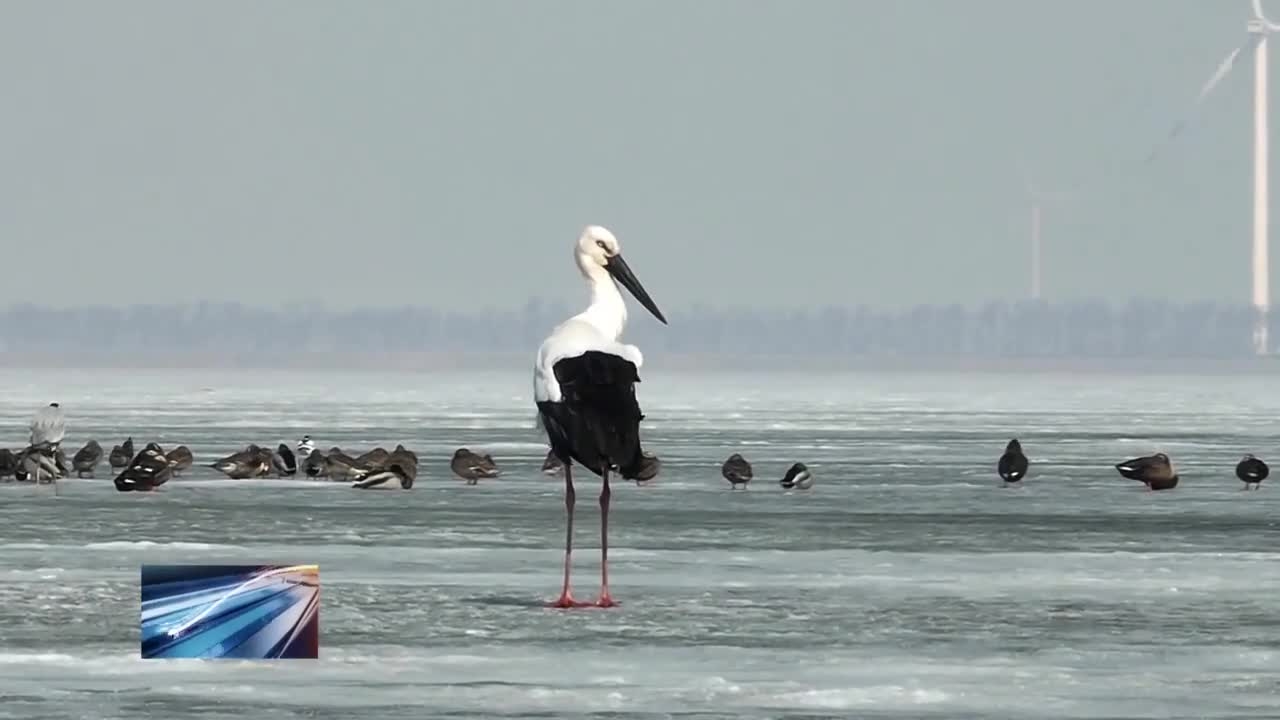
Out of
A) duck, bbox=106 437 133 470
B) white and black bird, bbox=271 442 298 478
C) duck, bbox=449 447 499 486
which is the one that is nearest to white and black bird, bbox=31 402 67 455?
white and black bird, bbox=271 442 298 478

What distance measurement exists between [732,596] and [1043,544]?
18.0 ft

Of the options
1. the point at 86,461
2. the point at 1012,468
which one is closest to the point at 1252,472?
the point at 1012,468

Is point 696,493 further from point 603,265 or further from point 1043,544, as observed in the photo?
point 603,265

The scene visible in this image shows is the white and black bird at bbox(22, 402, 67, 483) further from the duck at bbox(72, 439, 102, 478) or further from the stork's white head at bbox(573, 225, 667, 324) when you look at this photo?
the stork's white head at bbox(573, 225, 667, 324)

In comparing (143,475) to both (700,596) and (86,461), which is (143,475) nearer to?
(86,461)

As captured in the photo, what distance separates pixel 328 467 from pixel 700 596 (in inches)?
632

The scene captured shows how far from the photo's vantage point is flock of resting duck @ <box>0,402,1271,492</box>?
30.8 meters

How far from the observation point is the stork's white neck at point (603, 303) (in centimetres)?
1845

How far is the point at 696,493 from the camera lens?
30.8m

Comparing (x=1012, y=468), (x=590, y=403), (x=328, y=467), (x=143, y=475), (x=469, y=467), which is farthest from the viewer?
(x=328, y=467)

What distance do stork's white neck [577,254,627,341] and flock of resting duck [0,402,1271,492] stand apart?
465 inches
